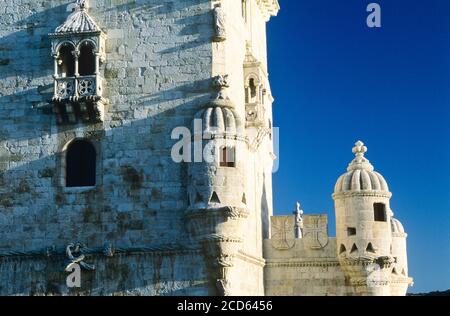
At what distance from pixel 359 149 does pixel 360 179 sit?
5.01 ft

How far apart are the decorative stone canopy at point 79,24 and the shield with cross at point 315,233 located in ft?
34.4

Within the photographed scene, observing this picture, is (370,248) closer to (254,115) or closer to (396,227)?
(396,227)

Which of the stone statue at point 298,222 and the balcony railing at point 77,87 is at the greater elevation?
the balcony railing at point 77,87

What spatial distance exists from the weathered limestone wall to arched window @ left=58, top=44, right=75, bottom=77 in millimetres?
516

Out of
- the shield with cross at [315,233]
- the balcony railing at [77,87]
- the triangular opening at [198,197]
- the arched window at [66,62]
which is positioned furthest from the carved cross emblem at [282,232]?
the arched window at [66,62]

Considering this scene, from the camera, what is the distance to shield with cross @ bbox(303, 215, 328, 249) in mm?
30906

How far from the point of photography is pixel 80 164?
27.9 m

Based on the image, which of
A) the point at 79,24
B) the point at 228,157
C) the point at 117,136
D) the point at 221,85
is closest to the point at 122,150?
A: the point at 117,136

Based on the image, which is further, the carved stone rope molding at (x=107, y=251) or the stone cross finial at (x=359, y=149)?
the stone cross finial at (x=359, y=149)

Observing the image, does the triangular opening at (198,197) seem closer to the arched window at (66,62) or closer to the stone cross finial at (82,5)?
the arched window at (66,62)

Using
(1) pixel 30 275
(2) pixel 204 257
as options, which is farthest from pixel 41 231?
(2) pixel 204 257

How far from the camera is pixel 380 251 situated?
99.0 ft

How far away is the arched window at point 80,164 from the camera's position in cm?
2772

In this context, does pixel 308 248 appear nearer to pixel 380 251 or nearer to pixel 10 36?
pixel 380 251
